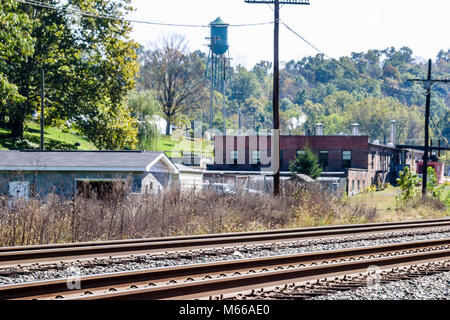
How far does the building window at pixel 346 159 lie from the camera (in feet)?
174

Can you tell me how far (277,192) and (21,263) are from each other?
1344cm

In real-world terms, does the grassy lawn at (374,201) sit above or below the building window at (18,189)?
below

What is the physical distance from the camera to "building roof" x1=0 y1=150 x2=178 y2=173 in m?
22.0

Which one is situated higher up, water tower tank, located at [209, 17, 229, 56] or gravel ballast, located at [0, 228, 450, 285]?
water tower tank, located at [209, 17, 229, 56]

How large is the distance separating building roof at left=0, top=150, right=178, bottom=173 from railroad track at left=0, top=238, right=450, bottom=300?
12.7 metres

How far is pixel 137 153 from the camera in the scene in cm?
2433

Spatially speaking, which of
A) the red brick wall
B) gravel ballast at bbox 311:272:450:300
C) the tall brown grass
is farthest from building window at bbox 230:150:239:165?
gravel ballast at bbox 311:272:450:300

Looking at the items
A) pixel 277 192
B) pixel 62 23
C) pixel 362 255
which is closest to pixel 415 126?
pixel 62 23

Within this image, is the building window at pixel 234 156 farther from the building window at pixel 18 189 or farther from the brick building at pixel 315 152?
the building window at pixel 18 189

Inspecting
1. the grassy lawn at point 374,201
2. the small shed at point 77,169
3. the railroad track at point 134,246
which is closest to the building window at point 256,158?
the grassy lawn at point 374,201

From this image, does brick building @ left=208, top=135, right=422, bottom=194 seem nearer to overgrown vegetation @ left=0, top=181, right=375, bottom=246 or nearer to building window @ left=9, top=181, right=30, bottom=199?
overgrown vegetation @ left=0, top=181, right=375, bottom=246

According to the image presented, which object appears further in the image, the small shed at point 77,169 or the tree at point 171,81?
the tree at point 171,81

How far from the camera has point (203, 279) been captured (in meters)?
8.76
